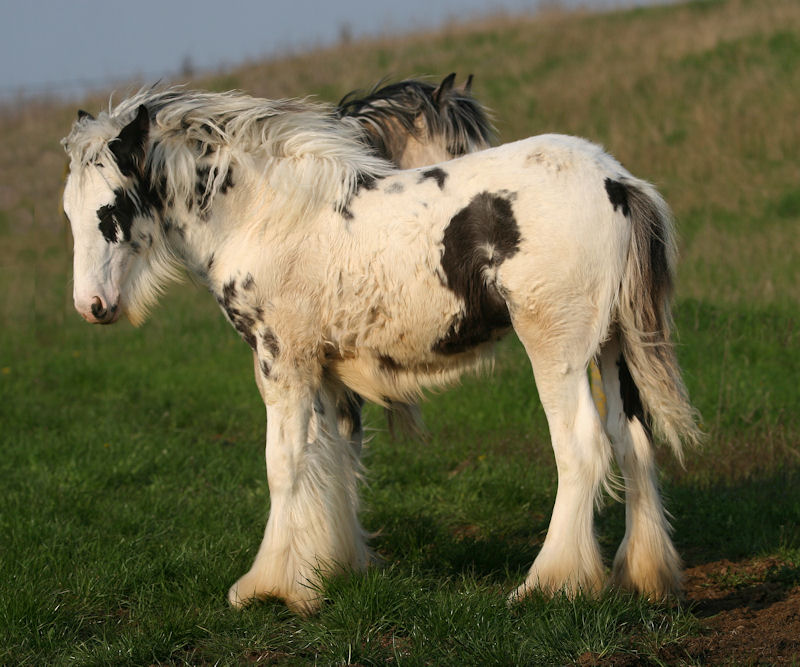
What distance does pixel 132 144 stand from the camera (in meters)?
4.10

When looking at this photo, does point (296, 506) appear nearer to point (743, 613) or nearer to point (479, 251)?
point (479, 251)

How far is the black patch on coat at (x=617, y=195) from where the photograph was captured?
12.4 ft

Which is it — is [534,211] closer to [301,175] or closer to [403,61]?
[301,175]

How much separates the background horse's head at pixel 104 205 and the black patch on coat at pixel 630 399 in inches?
90.4

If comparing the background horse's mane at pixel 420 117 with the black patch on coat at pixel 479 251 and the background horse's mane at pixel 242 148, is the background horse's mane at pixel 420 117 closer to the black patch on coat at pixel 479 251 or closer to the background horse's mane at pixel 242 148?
the background horse's mane at pixel 242 148

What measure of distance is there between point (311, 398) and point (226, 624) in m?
1.05

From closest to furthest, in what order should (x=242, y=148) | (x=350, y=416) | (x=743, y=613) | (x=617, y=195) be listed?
(x=617, y=195) → (x=743, y=613) → (x=242, y=148) → (x=350, y=416)

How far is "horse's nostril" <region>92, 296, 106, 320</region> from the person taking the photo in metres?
4.04

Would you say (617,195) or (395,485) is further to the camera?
(395,485)

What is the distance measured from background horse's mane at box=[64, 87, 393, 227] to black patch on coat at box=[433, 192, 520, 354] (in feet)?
1.86

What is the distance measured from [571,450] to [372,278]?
44.1 inches

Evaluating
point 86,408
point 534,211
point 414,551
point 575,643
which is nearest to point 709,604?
point 575,643

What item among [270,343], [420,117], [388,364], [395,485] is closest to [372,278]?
[388,364]

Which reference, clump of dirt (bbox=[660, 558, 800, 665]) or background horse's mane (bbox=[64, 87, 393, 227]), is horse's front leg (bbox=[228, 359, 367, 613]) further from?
clump of dirt (bbox=[660, 558, 800, 665])
